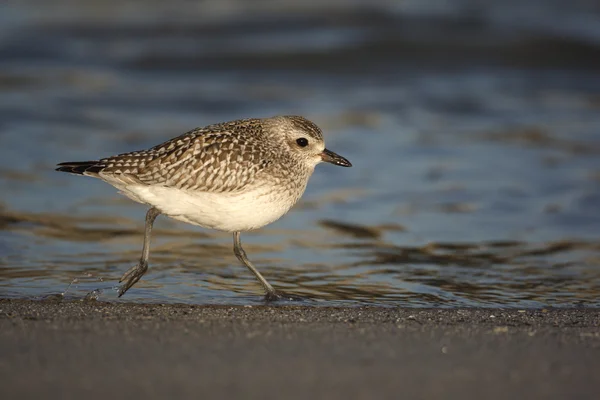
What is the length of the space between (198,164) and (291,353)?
2.32 meters

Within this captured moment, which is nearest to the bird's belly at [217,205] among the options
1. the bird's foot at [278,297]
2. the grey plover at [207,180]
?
the grey plover at [207,180]

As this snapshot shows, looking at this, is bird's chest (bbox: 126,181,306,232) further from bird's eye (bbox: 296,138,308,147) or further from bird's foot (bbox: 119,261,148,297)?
bird's eye (bbox: 296,138,308,147)

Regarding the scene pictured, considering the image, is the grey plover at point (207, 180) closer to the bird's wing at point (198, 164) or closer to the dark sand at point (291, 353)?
the bird's wing at point (198, 164)

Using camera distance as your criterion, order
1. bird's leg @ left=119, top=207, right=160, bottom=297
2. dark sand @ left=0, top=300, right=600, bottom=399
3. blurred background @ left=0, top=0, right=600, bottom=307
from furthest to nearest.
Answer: blurred background @ left=0, top=0, right=600, bottom=307
bird's leg @ left=119, top=207, right=160, bottom=297
dark sand @ left=0, top=300, right=600, bottom=399

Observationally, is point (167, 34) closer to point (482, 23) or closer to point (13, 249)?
point (482, 23)

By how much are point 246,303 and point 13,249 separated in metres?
2.52

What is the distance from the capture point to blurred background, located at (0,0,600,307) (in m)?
8.18

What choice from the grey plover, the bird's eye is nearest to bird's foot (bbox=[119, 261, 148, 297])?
the grey plover

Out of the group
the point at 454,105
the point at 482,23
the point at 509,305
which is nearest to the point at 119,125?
the point at 454,105

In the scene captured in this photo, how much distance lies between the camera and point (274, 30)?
68.0ft

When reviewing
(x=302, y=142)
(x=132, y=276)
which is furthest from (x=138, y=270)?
(x=302, y=142)

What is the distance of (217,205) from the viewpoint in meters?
7.22

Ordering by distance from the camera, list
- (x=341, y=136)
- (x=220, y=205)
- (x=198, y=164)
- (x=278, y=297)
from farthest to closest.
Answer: (x=341, y=136) < (x=278, y=297) < (x=198, y=164) < (x=220, y=205)

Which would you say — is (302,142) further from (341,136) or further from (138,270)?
(341,136)
